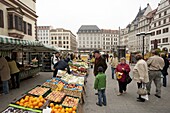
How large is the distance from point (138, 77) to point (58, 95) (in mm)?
3228

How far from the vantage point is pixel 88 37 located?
101 meters

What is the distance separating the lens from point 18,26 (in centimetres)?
1423

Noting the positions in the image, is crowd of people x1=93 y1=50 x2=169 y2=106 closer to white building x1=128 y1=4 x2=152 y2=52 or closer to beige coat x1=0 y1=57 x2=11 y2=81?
beige coat x1=0 y1=57 x2=11 y2=81

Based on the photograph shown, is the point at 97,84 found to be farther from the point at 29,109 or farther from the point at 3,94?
the point at 3,94

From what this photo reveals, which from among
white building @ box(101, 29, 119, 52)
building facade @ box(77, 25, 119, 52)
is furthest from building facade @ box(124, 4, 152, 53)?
white building @ box(101, 29, 119, 52)

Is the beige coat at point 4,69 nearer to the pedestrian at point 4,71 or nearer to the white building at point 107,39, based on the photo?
the pedestrian at point 4,71

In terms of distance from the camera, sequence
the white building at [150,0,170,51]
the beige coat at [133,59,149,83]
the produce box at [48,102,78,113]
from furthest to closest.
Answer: the white building at [150,0,170,51], the beige coat at [133,59,149,83], the produce box at [48,102,78,113]

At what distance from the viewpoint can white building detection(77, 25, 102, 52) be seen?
101 m

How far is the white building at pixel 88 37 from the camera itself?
101 m

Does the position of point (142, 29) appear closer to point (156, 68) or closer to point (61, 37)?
point (61, 37)

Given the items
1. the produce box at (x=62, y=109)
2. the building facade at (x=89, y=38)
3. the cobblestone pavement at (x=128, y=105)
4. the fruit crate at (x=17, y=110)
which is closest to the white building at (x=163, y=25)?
the cobblestone pavement at (x=128, y=105)

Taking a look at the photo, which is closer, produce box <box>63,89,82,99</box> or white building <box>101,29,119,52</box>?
produce box <box>63,89,82,99</box>

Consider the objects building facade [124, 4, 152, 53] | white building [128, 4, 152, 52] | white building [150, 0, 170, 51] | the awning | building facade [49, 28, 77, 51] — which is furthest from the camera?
building facade [49, 28, 77, 51]

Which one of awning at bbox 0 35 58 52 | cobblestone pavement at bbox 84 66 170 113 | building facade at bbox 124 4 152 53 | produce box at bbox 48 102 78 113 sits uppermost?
building facade at bbox 124 4 152 53
